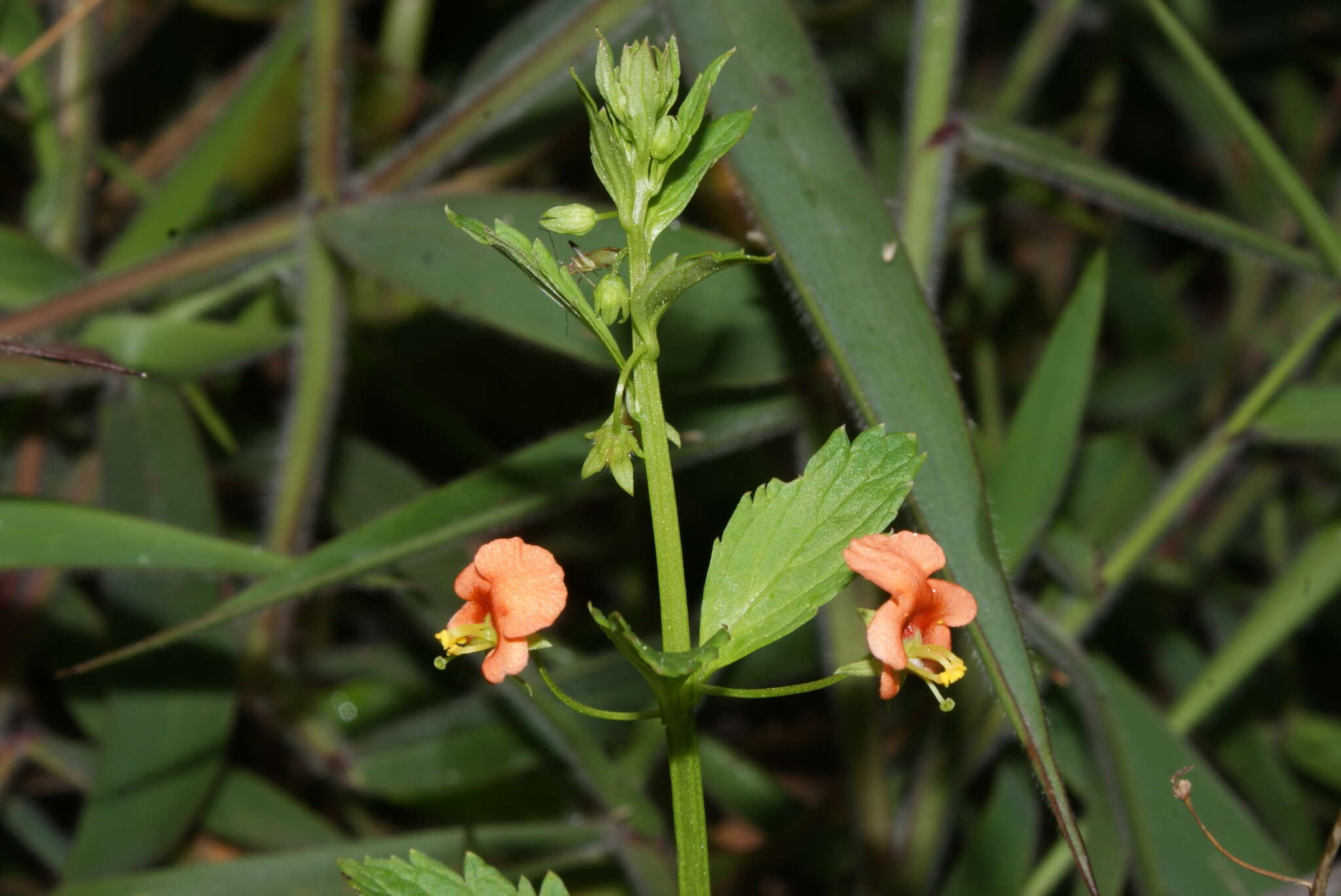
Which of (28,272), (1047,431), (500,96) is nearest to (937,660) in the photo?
(1047,431)

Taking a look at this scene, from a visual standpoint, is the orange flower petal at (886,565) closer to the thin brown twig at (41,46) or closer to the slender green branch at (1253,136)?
the slender green branch at (1253,136)

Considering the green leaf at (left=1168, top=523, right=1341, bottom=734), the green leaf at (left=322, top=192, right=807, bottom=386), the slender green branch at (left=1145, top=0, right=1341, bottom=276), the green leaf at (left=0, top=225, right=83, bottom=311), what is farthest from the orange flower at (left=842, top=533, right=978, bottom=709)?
the green leaf at (left=0, top=225, right=83, bottom=311)

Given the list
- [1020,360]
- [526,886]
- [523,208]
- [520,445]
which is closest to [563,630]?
[520,445]

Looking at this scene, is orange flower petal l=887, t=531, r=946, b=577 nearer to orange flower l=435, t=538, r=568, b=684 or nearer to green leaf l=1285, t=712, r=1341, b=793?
orange flower l=435, t=538, r=568, b=684

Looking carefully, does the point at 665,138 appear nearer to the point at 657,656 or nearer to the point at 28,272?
the point at 657,656

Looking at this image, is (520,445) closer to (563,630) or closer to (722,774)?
(563,630)
